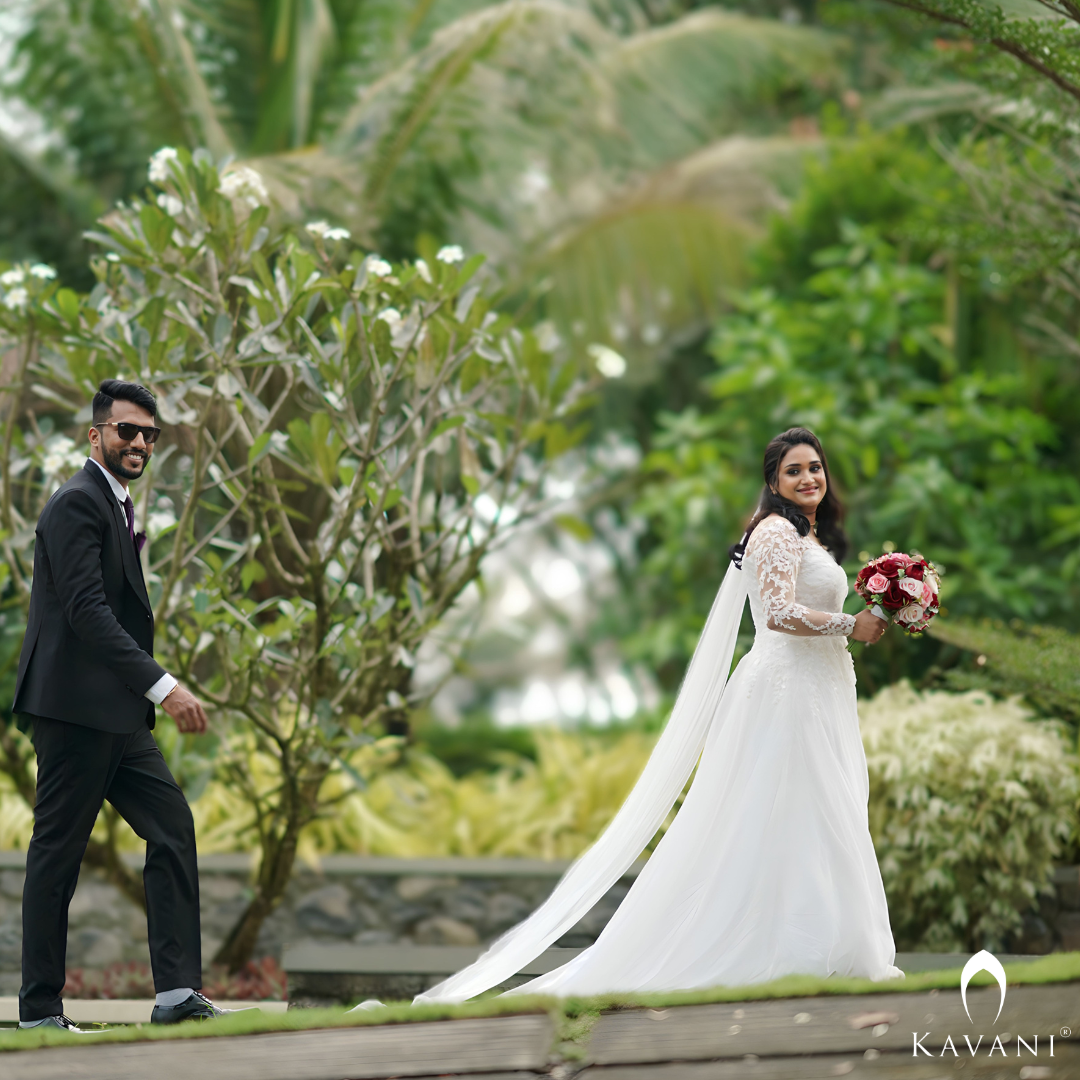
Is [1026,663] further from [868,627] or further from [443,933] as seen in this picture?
[443,933]

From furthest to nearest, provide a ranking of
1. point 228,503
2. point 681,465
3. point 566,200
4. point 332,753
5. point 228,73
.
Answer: point 566,200, point 228,73, point 681,465, point 228,503, point 332,753

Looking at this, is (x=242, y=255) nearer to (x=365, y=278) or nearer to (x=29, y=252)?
(x=365, y=278)

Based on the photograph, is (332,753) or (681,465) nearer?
(332,753)

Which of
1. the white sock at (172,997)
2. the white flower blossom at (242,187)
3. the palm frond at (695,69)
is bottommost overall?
the white sock at (172,997)

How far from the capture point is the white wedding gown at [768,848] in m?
3.78

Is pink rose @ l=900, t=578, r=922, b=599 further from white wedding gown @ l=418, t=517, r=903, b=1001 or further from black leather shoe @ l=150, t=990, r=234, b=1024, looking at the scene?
black leather shoe @ l=150, t=990, r=234, b=1024

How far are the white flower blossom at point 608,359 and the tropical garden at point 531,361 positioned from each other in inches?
2.5

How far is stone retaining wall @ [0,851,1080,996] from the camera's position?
6281 mm

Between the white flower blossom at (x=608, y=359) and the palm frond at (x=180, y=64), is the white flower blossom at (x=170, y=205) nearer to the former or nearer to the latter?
the palm frond at (x=180, y=64)

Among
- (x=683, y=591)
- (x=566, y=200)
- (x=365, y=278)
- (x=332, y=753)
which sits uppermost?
(x=566, y=200)

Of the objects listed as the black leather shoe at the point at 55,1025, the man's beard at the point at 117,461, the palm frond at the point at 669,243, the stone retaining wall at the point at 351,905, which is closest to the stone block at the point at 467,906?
the stone retaining wall at the point at 351,905

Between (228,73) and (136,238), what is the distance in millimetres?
5222

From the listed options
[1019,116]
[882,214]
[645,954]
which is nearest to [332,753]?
[645,954]

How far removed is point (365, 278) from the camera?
15.7 feet
